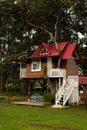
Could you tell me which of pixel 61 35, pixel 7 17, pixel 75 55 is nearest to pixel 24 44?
pixel 61 35

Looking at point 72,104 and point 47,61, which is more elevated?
point 47,61

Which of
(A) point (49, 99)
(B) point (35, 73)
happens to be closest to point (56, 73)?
(B) point (35, 73)

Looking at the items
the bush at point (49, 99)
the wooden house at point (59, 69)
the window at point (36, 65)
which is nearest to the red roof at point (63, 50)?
the wooden house at point (59, 69)

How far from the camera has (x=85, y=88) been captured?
4919 centimetres

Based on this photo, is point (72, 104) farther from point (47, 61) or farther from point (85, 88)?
point (85, 88)

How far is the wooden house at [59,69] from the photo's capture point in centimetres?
3994

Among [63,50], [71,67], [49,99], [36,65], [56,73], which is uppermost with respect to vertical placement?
[63,50]

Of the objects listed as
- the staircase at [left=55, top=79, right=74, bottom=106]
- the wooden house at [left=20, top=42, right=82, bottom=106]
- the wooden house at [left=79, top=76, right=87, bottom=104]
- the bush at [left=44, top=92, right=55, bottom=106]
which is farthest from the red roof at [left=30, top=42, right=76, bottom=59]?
the wooden house at [left=79, top=76, right=87, bottom=104]

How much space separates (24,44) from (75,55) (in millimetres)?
16645

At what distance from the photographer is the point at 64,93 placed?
38.1 m

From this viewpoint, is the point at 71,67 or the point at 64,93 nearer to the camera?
the point at 64,93

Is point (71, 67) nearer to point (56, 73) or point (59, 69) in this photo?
point (59, 69)

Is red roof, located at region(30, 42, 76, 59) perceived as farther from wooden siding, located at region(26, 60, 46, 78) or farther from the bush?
the bush

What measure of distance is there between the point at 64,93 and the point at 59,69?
10.3ft
